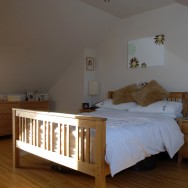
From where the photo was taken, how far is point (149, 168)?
9.55 feet

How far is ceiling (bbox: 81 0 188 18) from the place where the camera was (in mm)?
3730

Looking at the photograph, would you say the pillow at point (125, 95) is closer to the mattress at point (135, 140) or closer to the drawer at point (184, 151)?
the mattress at point (135, 140)

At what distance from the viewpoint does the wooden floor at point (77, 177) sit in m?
2.42

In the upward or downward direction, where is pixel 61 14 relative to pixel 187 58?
upward

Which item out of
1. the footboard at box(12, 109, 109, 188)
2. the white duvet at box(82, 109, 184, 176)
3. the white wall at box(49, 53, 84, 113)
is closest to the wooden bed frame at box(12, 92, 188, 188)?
the footboard at box(12, 109, 109, 188)

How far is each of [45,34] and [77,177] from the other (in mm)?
2706

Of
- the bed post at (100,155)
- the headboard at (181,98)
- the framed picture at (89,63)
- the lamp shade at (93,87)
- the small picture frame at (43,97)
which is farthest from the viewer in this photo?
the small picture frame at (43,97)

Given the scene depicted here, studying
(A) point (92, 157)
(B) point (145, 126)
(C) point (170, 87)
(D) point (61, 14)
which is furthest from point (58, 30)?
(A) point (92, 157)

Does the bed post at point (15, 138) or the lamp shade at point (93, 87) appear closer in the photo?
the bed post at point (15, 138)

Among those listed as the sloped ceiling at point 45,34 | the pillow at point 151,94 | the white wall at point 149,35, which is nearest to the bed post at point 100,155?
the pillow at point 151,94

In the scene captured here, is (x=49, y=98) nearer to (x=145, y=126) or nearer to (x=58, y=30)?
(x=58, y=30)

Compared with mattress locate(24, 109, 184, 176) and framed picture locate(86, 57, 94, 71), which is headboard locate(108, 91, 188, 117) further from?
framed picture locate(86, 57, 94, 71)

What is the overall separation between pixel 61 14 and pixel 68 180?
9.01 feet

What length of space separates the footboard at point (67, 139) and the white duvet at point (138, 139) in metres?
0.13
